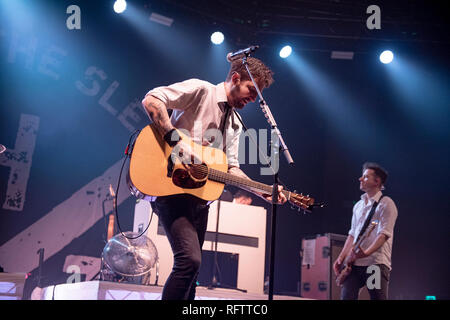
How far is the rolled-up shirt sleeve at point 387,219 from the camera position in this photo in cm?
559

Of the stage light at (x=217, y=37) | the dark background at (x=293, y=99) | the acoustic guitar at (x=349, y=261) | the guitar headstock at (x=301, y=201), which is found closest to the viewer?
the guitar headstock at (x=301, y=201)

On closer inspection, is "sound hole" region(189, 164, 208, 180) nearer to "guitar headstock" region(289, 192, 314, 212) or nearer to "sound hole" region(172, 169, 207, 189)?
"sound hole" region(172, 169, 207, 189)

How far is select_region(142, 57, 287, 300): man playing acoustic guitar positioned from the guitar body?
0.05m

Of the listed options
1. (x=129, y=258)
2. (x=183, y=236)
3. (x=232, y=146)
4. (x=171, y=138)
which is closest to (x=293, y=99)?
(x=129, y=258)

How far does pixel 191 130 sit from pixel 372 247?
128 inches

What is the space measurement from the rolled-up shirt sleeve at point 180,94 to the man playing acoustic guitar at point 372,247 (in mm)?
3302

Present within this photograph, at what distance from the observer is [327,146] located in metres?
9.79

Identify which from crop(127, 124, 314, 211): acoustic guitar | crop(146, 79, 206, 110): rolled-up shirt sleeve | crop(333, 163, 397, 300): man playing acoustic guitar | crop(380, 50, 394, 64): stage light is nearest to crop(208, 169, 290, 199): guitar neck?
crop(127, 124, 314, 211): acoustic guitar

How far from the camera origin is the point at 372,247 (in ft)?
18.2

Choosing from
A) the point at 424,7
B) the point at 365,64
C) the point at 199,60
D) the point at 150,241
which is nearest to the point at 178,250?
the point at 150,241

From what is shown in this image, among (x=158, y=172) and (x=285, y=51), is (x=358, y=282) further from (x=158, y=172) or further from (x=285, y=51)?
(x=285, y=51)

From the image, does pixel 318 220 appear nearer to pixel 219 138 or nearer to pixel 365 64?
pixel 365 64

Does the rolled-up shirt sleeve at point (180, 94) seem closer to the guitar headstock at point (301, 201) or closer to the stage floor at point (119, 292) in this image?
the guitar headstock at point (301, 201)
